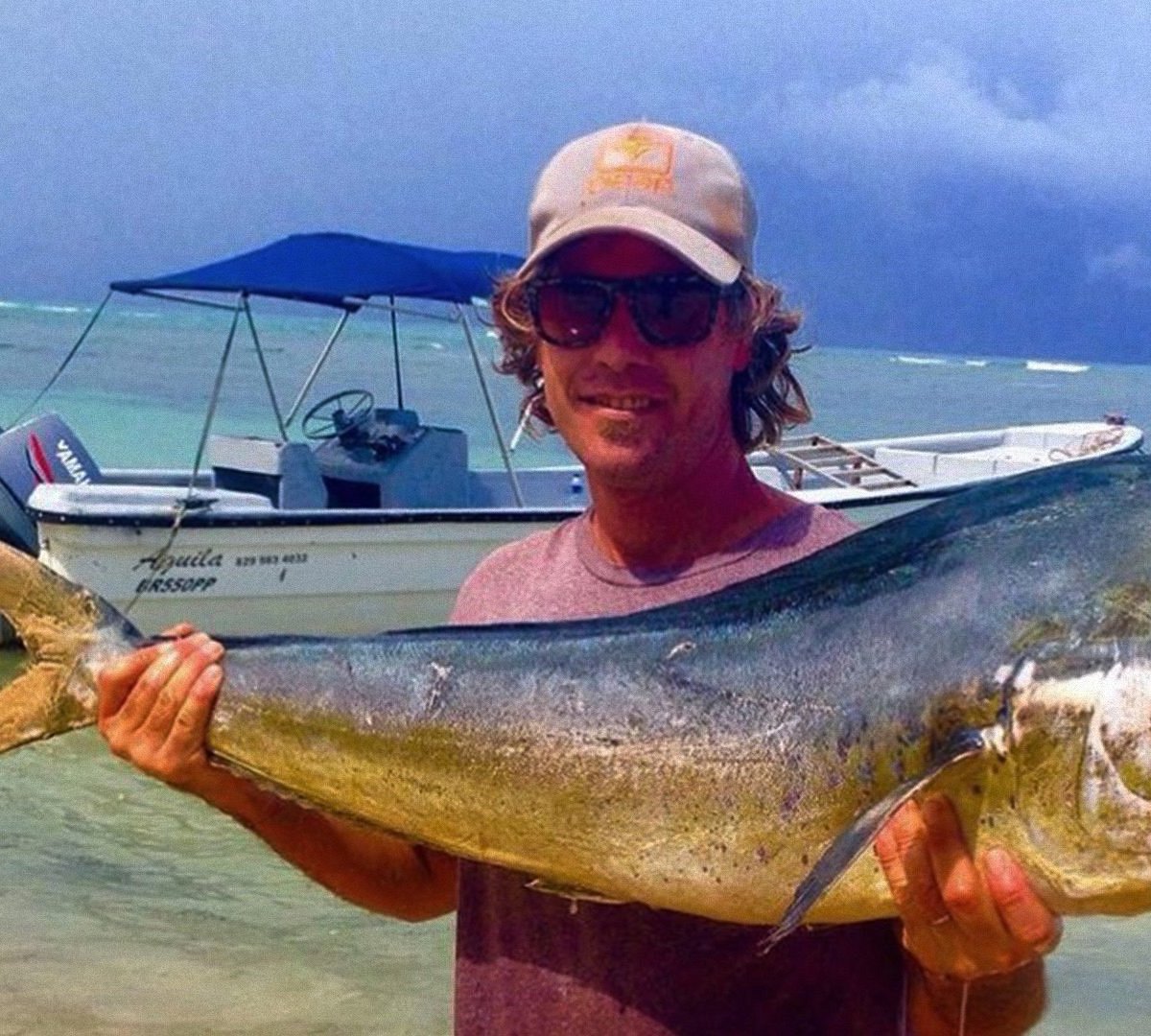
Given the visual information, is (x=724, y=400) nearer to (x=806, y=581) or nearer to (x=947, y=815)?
(x=806, y=581)

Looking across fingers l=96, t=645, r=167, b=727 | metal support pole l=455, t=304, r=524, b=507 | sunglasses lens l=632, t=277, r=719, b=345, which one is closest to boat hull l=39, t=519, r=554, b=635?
metal support pole l=455, t=304, r=524, b=507

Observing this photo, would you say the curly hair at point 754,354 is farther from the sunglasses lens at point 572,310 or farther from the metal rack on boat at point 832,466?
the metal rack on boat at point 832,466

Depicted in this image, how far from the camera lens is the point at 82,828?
28.0 feet

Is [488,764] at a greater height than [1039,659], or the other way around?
[1039,659]

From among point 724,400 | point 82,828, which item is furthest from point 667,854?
point 82,828

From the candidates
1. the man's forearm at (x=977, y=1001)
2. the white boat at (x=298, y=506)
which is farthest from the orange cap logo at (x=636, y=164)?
the white boat at (x=298, y=506)

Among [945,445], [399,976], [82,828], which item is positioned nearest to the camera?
[399,976]

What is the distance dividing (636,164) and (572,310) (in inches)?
9.3

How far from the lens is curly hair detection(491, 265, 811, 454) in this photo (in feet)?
8.60

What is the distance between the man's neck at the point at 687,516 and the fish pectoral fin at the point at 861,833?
0.62 metres

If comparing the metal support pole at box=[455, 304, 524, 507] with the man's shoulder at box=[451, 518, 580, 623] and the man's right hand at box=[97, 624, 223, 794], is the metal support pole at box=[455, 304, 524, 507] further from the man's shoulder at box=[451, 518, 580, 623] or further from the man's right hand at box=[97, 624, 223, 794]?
the man's right hand at box=[97, 624, 223, 794]

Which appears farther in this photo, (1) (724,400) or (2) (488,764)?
(1) (724,400)

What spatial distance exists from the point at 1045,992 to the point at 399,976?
4.59 m

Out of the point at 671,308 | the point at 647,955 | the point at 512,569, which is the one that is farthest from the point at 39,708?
the point at 671,308
